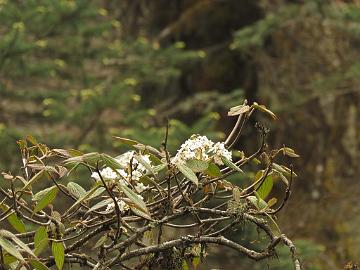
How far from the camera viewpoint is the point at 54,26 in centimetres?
629

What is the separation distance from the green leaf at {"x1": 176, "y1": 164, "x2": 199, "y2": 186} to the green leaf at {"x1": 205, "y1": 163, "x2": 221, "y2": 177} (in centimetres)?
7

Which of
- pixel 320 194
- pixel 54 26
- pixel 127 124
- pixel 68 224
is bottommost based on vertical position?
pixel 320 194

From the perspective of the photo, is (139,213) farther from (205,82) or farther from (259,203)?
(205,82)

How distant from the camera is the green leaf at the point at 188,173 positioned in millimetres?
1581

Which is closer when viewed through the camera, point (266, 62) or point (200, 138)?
point (200, 138)

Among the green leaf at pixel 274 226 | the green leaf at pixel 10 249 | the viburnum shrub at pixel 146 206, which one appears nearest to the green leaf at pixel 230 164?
the viburnum shrub at pixel 146 206

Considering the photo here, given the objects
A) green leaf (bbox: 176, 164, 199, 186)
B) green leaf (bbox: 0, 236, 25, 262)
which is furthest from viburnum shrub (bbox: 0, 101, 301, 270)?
green leaf (bbox: 0, 236, 25, 262)

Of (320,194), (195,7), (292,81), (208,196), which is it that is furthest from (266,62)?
(208,196)

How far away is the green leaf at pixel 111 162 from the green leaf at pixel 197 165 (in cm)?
17

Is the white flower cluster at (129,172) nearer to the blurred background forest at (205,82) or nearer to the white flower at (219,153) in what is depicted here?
the white flower at (219,153)

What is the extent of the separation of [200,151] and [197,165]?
56 millimetres

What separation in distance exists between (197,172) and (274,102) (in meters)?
5.08

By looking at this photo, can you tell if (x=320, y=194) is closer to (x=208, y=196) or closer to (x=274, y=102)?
(x=274, y=102)

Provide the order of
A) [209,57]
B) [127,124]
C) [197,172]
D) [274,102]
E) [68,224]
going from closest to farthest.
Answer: [197,172], [68,224], [127,124], [274,102], [209,57]
